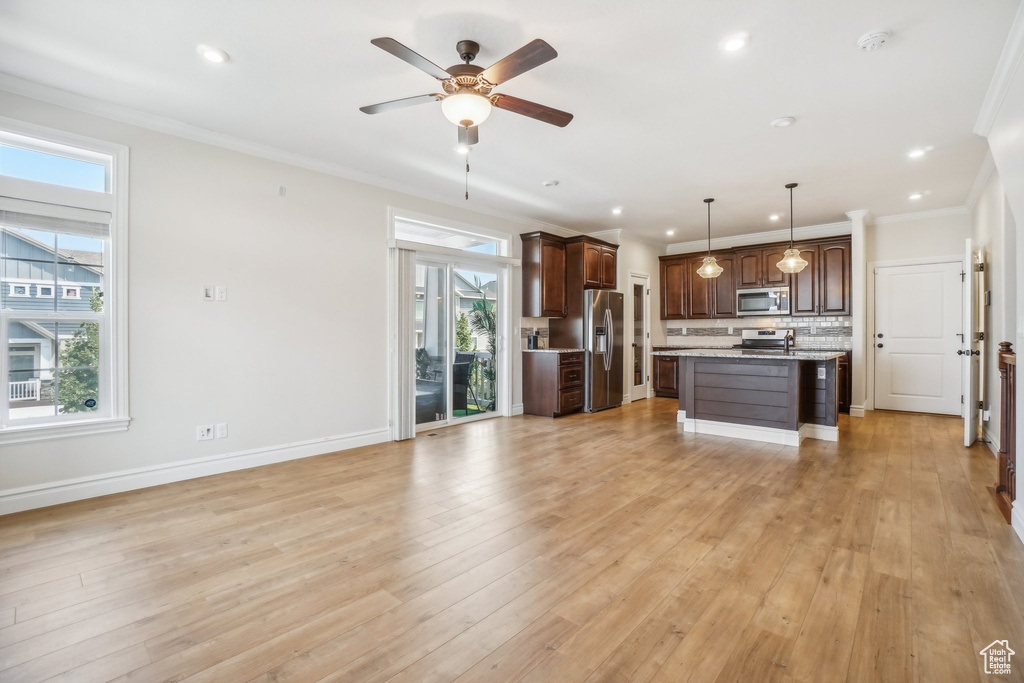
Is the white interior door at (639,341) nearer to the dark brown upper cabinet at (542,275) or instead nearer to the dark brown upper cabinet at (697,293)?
the dark brown upper cabinet at (697,293)

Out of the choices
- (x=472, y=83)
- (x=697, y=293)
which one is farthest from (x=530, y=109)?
(x=697, y=293)

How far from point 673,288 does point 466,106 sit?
6885mm

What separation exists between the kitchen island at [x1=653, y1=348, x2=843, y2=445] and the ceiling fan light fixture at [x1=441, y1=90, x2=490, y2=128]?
3.91 metres

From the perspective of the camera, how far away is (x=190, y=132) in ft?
12.2

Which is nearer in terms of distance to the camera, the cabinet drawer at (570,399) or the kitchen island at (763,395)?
the kitchen island at (763,395)

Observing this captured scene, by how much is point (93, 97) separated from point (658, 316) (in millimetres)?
7986

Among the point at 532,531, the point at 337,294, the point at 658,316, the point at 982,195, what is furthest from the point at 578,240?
the point at 532,531

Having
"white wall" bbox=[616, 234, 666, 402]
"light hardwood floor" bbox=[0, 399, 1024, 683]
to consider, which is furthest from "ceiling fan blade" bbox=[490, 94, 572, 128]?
"white wall" bbox=[616, 234, 666, 402]

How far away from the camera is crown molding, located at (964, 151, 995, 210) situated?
433 cm

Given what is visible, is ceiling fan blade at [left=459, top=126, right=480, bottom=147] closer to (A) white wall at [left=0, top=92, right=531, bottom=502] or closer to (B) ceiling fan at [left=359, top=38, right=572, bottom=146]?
(B) ceiling fan at [left=359, top=38, right=572, bottom=146]

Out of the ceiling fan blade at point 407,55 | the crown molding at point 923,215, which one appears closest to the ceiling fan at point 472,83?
the ceiling fan blade at point 407,55

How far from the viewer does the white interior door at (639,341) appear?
7916mm

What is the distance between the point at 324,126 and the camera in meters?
3.72

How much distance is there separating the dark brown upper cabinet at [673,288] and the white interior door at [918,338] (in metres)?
2.77
